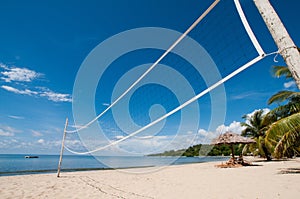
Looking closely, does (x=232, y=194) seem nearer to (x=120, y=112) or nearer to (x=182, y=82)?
(x=182, y=82)

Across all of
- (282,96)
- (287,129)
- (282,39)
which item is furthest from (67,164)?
(282,39)

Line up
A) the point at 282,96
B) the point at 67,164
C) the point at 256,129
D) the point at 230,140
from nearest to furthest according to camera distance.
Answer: the point at 282,96, the point at 230,140, the point at 256,129, the point at 67,164

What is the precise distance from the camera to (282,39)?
5.33 feet

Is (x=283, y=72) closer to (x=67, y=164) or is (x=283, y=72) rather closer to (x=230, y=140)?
(x=230, y=140)

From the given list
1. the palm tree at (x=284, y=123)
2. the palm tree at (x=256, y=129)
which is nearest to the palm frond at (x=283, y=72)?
the palm tree at (x=284, y=123)

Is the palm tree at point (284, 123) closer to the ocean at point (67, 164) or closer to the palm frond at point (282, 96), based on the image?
the palm frond at point (282, 96)

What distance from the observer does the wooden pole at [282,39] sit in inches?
59.1

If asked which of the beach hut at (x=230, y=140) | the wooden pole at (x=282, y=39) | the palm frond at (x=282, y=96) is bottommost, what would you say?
the wooden pole at (x=282, y=39)

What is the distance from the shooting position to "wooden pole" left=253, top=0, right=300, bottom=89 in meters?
1.50

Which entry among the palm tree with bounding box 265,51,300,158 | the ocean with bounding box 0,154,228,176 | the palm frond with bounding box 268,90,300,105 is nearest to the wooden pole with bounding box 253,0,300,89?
the palm tree with bounding box 265,51,300,158

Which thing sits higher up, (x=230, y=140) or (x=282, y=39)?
(x=230, y=140)

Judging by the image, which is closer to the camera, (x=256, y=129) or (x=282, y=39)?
(x=282, y=39)

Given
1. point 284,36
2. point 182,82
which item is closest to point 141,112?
point 182,82

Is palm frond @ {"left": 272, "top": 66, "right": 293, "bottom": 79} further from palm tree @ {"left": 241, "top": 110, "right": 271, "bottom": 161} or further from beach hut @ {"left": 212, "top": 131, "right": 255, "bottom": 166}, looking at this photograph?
palm tree @ {"left": 241, "top": 110, "right": 271, "bottom": 161}
